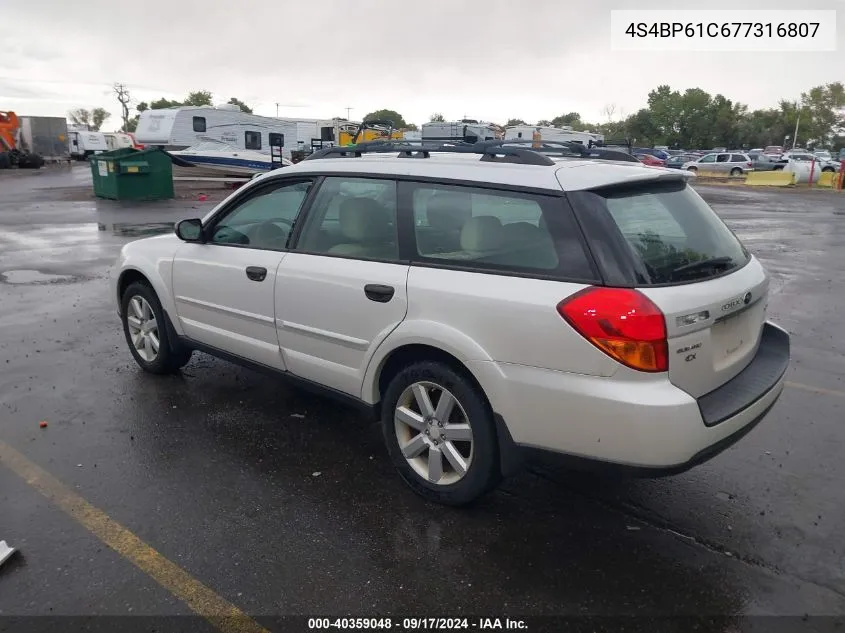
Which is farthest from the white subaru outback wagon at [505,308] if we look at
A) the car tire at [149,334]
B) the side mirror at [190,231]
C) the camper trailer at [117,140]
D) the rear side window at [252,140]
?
the camper trailer at [117,140]

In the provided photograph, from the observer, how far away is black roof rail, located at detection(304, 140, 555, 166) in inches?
133

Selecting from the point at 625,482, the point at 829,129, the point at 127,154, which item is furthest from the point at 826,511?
the point at 829,129

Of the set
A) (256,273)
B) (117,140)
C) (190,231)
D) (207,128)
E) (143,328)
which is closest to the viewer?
(256,273)

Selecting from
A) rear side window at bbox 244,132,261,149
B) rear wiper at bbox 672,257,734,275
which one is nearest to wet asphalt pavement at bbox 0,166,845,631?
rear wiper at bbox 672,257,734,275

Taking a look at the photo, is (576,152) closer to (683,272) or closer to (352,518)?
(683,272)

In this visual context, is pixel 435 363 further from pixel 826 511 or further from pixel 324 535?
pixel 826 511

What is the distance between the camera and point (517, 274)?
3072 millimetres

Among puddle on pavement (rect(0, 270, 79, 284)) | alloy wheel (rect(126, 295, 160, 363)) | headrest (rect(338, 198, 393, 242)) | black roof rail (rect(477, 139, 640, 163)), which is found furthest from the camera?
puddle on pavement (rect(0, 270, 79, 284))

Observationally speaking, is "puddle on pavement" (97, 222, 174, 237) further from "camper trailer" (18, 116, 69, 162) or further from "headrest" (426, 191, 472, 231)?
"camper trailer" (18, 116, 69, 162)

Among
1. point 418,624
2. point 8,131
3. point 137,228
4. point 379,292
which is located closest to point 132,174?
point 137,228

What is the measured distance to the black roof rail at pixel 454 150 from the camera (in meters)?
3.39

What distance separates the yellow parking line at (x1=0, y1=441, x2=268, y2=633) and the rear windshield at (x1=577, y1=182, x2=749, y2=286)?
6.92 ft

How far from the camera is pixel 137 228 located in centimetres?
1367

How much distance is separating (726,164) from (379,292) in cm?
4637
